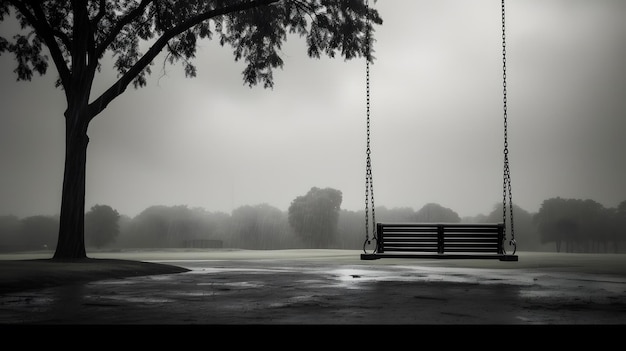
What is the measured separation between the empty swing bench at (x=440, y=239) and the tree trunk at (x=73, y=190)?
8.74 metres

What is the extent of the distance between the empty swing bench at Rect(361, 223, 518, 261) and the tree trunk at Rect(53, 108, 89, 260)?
28.7 ft

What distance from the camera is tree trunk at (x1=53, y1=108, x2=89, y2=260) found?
58.1ft

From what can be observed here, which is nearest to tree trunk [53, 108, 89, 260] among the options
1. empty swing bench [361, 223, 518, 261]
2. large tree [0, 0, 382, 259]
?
large tree [0, 0, 382, 259]

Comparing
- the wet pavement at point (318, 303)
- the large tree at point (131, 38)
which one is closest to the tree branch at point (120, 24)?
the large tree at point (131, 38)

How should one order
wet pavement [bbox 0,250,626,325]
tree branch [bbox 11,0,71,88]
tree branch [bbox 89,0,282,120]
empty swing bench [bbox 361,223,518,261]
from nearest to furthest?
wet pavement [bbox 0,250,626,325]
empty swing bench [bbox 361,223,518,261]
tree branch [bbox 11,0,71,88]
tree branch [bbox 89,0,282,120]

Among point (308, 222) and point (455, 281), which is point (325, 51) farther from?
point (308, 222)

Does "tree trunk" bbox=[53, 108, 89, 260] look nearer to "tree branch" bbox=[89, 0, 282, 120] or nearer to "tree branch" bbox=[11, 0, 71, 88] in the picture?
"tree branch" bbox=[89, 0, 282, 120]

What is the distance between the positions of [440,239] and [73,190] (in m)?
10.3

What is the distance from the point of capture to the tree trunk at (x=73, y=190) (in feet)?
58.1

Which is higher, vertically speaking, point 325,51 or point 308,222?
point 325,51
